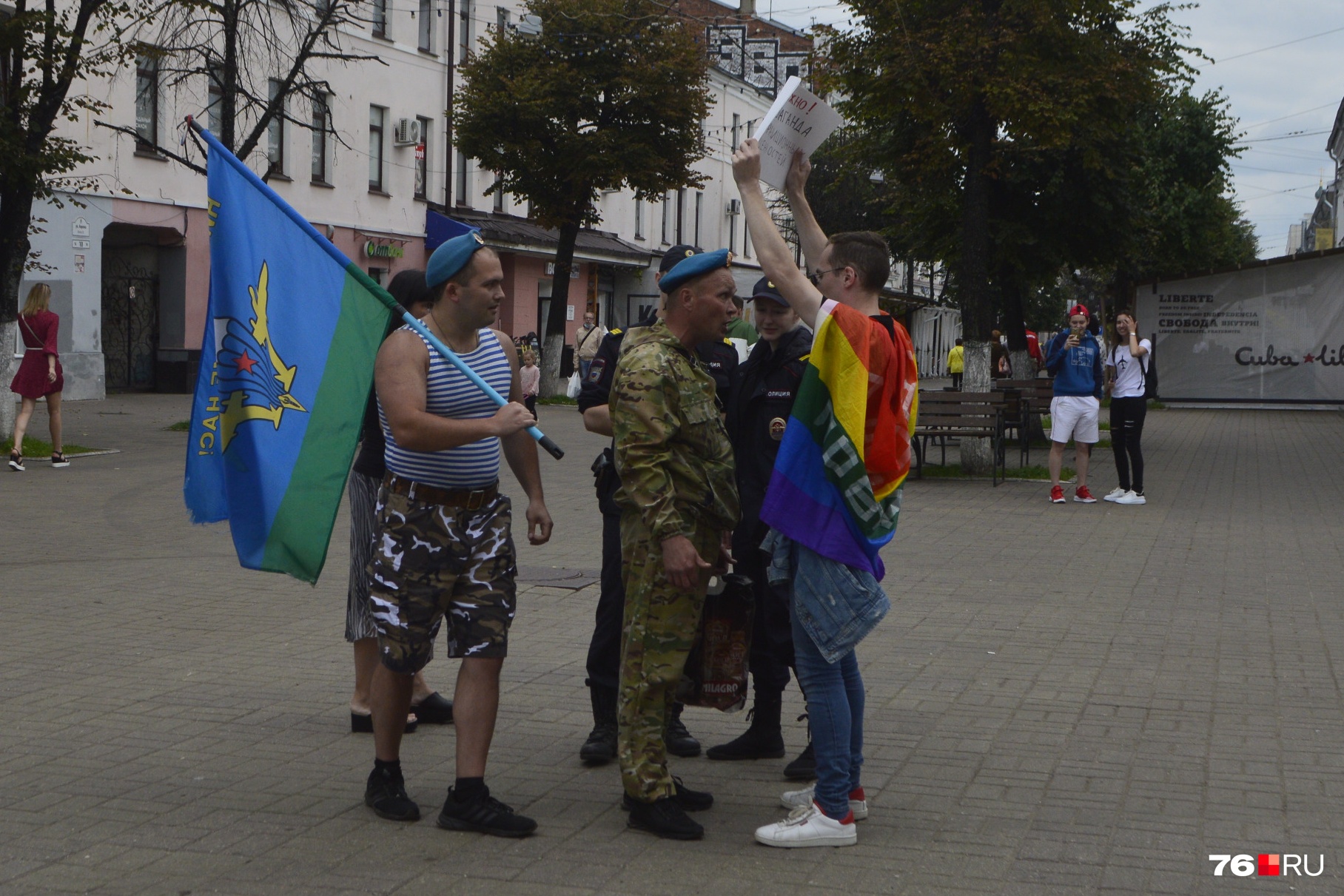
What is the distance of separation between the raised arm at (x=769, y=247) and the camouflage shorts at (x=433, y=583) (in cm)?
114

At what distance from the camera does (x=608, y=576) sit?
5.28 metres

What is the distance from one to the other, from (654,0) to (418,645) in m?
29.5

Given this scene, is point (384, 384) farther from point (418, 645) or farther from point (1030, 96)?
point (1030, 96)

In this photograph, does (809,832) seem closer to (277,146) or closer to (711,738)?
(711,738)

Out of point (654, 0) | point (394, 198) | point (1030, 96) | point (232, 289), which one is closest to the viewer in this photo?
point (232, 289)

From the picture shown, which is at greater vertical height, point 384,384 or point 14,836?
point 384,384

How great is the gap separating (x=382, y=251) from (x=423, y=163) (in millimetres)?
3346

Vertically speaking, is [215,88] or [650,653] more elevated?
[215,88]

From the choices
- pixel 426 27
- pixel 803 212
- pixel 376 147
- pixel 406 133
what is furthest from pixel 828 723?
pixel 426 27

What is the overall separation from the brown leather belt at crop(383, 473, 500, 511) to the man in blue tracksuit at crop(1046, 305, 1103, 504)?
31.7 ft

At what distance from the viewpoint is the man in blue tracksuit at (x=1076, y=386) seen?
1328 cm

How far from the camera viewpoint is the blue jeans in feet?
14.2

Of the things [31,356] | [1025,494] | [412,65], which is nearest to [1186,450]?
[1025,494]

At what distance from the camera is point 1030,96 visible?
15758 mm
